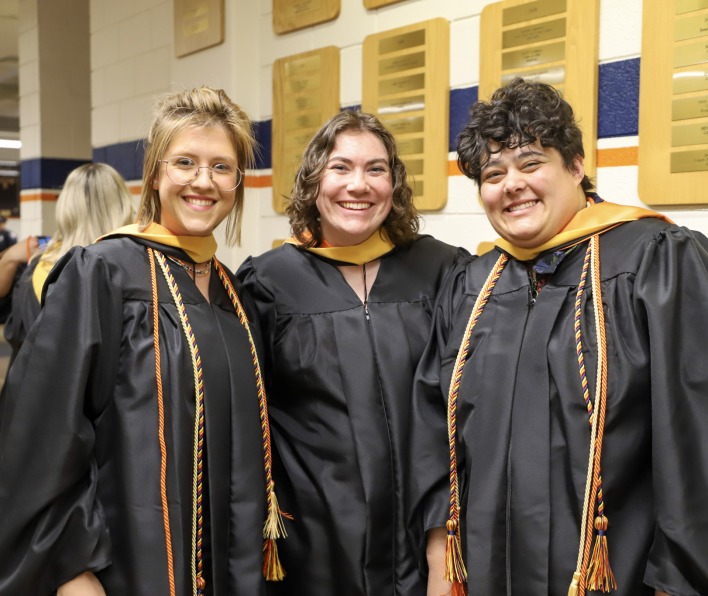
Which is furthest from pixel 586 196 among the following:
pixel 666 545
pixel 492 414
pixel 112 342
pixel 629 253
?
pixel 112 342

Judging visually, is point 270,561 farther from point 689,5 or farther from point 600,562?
point 689,5

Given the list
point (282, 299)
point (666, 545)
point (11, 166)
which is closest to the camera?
point (666, 545)

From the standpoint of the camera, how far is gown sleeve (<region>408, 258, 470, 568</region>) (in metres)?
1.86

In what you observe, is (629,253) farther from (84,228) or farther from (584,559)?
(84,228)

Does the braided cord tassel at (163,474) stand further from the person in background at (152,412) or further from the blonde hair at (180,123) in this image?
the blonde hair at (180,123)

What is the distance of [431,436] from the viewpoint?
1866mm

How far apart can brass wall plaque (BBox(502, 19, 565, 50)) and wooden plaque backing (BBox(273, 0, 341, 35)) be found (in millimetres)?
956

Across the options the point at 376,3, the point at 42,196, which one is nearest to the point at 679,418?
the point at 376,3

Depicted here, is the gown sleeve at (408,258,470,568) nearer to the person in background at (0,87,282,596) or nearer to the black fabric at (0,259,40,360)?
the person in background at (0,87,282,596)

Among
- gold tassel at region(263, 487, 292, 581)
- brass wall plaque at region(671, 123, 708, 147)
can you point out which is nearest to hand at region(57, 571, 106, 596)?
gold tassel at region(263, 487, 292, 581)

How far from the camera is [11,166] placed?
16750mm

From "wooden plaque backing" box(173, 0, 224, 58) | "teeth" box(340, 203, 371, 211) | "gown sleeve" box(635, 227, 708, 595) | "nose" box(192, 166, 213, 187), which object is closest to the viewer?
"gown sleeve" box(635, 227, 708, 595)

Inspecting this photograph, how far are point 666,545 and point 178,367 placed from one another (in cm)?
107

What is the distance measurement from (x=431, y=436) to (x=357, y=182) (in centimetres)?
69
